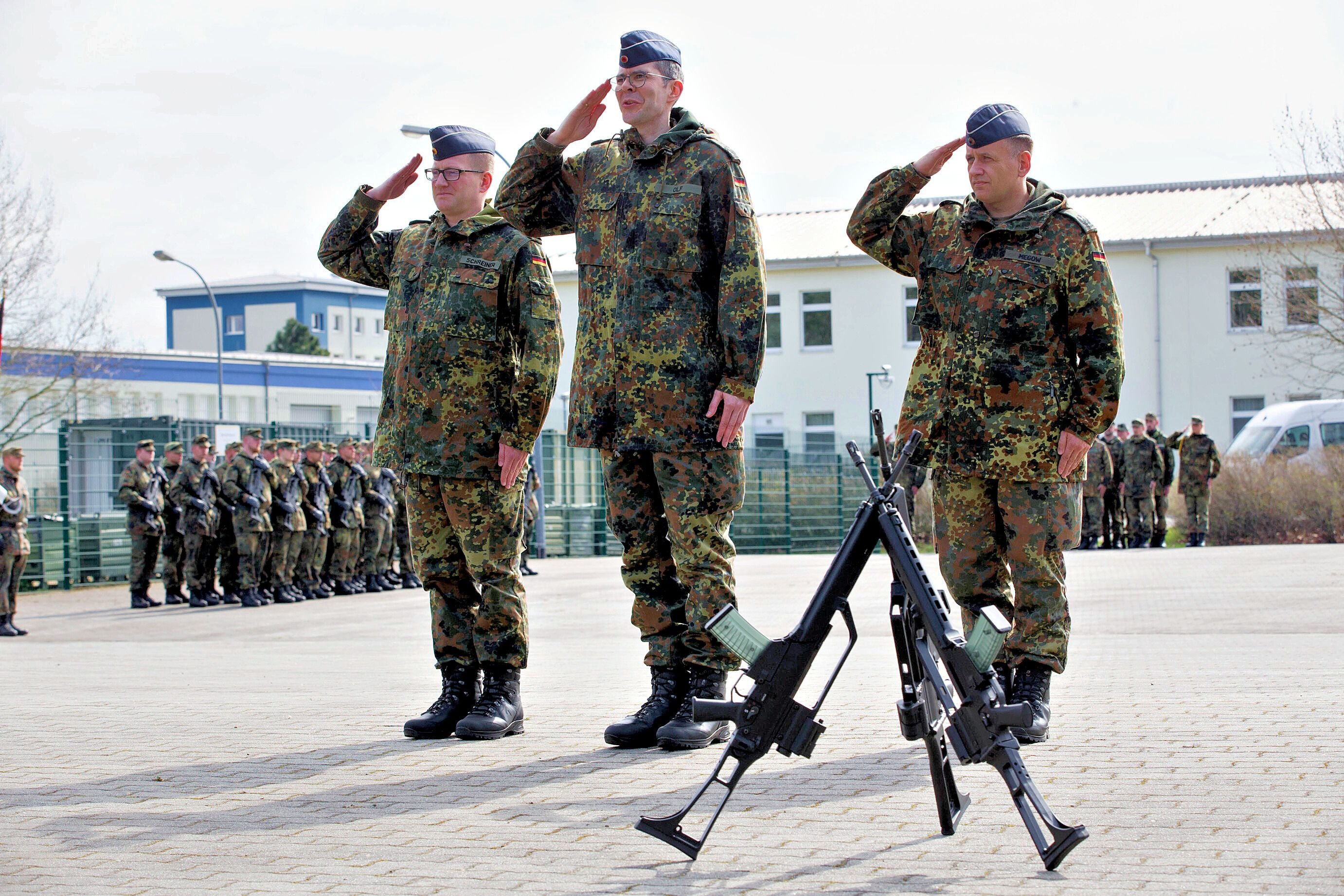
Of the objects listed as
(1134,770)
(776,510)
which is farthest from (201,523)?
(1134,770)

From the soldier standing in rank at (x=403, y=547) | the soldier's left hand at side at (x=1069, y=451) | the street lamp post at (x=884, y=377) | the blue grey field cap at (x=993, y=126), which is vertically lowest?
the soldier standing in rank at (x=403, y=547)

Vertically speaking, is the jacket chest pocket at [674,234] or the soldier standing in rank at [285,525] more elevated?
the jacket chest pocket at [674,234]

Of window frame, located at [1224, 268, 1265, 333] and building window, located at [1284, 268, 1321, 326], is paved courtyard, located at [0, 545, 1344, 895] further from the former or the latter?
window frame, located at [1224, 268, 1265, 333]

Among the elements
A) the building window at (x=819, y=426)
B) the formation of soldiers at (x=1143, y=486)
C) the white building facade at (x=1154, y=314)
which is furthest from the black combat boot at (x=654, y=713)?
the building window at (x=819, y=426)

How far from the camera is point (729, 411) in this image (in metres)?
5.23

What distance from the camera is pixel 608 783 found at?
15.9ft

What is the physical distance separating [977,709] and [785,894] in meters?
0.65

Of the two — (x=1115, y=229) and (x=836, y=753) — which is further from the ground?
(x=1115, y=229)

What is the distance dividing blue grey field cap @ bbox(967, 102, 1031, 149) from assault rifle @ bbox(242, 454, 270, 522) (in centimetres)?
1371

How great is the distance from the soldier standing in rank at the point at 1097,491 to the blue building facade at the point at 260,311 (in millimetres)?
68590

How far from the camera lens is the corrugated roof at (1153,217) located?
36781mm

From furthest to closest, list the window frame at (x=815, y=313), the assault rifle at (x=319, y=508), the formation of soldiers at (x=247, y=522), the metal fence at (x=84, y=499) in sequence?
the window frame at (x=815, y=313), the metal fence at (x=84, y=499), the assault rifle at (x=319, y=508), the formation of soldiers at (x=247, y=522)

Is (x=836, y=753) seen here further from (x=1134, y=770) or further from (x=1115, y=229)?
(x=1115, y=229)

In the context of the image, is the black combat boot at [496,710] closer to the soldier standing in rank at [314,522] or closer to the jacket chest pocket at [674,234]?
the jacket chest pocket at [674,234]
